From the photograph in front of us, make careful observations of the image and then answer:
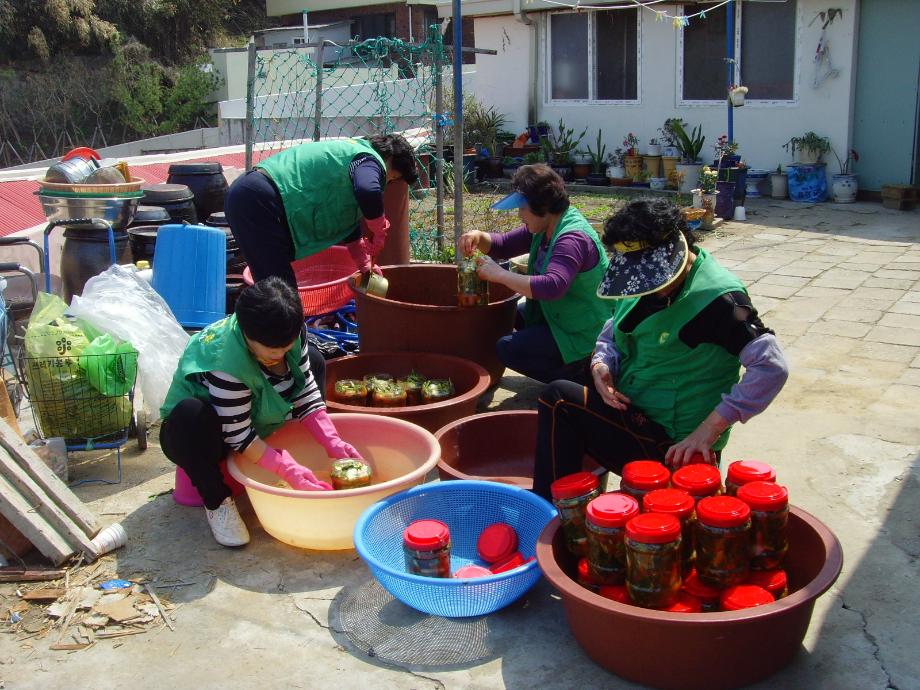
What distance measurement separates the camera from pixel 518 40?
13.1 meters

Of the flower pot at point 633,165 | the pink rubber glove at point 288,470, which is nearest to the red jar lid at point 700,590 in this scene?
the pink rubber glove at point 288,470

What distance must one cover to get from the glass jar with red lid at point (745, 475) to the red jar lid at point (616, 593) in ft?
1.45

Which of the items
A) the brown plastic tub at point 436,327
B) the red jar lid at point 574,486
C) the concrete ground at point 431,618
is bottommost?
the concrete ground at point 431,618

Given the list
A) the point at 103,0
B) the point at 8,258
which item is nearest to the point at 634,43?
the point at 8,258

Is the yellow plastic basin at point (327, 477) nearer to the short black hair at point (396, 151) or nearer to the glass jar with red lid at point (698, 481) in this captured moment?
the glass jar with red lid at point (698, 481)

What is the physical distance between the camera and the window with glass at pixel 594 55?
1232 cm

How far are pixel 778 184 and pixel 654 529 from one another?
958 centimetres

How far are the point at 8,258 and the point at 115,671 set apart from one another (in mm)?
4460

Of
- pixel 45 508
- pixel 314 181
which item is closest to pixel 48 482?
pixel 45 508

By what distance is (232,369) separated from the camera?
3.06m

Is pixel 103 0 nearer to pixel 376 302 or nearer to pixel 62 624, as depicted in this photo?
pixel 376 302

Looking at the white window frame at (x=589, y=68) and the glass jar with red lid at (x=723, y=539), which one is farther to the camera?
the white window frame at (x=589, y=68)

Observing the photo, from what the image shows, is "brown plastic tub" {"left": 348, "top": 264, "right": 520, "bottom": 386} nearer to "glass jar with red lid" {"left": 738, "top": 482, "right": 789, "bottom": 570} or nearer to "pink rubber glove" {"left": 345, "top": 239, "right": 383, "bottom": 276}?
"pink rubber glove" {"left": 345, "top": 239, "right": 383, "bottom": 276}

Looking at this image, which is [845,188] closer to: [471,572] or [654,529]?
[471,572]
